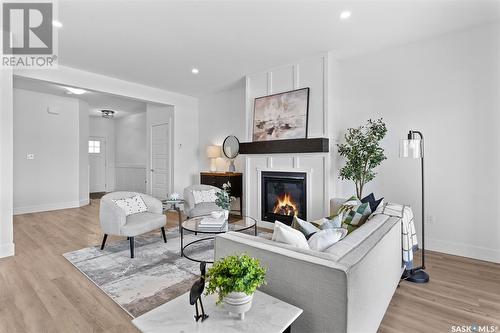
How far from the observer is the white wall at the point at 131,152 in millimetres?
7992

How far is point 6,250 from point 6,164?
107 cm

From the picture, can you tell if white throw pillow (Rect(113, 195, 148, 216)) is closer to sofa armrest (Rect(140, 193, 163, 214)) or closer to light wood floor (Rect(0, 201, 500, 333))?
sofa armrest (Rect(140, 193, 163, 214))

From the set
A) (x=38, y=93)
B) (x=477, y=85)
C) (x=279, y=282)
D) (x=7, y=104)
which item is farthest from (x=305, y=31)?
(x=38, y=93)

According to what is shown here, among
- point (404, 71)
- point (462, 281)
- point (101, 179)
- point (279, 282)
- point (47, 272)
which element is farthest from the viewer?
point (101, 179)

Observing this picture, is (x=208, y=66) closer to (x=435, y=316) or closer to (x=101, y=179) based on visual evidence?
(x=435, y=316)

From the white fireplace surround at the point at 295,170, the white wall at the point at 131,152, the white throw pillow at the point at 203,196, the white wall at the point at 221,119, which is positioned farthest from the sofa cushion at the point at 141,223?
the white wall at the point at 131,152

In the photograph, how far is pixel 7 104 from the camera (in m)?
3.19

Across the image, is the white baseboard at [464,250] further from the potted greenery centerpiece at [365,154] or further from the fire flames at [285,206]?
the fire flames at [285,206]

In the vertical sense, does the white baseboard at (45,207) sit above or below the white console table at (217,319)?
below

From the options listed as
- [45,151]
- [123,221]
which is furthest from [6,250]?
[45,151]

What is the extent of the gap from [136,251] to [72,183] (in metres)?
4.32

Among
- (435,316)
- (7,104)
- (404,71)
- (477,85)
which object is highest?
(404,71)

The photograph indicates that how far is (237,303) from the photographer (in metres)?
1.12

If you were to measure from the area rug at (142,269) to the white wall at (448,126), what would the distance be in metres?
2.92
